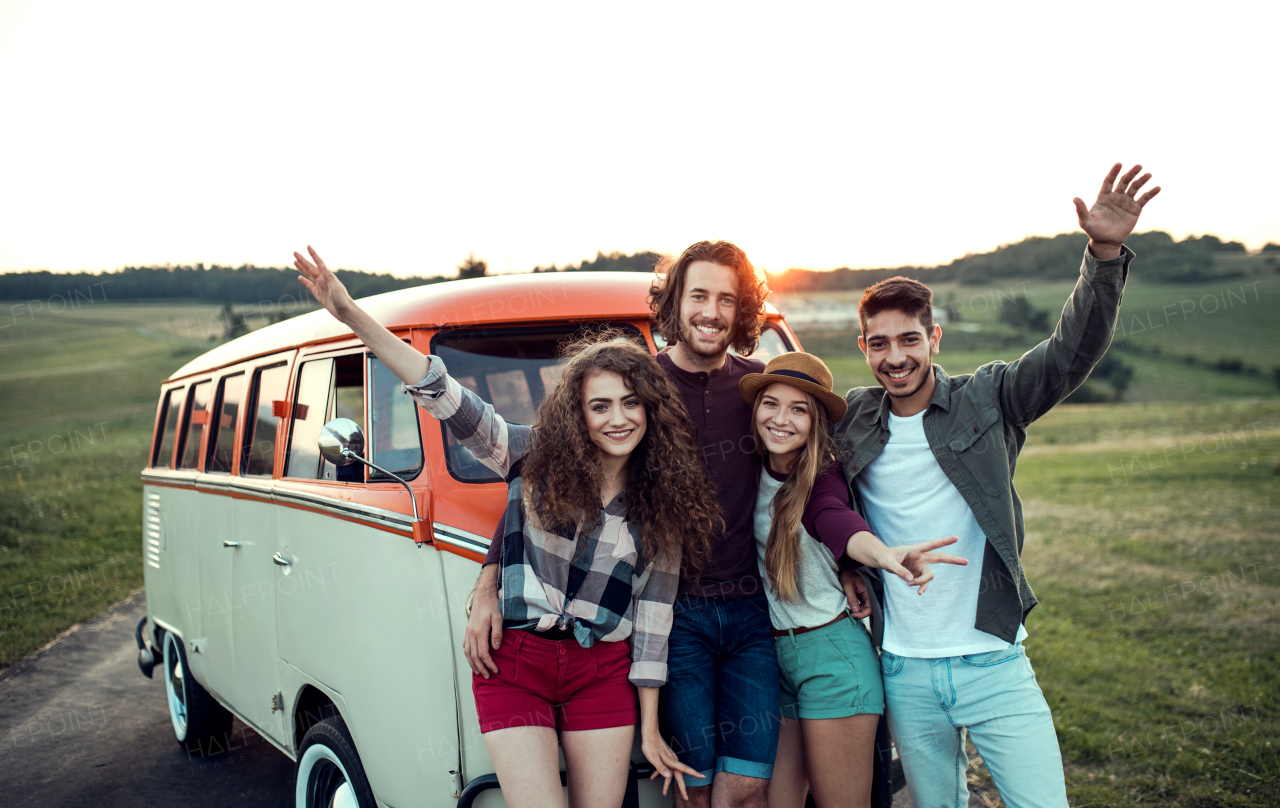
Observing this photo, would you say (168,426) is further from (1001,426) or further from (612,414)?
(1001,426)

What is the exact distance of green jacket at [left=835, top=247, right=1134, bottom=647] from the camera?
2533 mm

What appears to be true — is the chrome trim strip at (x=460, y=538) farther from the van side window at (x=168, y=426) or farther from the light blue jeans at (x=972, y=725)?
the van side window at (x=168, y=426)

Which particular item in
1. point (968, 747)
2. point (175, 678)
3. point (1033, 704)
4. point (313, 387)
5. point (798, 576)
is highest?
point (313, 387)

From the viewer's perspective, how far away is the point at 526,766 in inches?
89.5

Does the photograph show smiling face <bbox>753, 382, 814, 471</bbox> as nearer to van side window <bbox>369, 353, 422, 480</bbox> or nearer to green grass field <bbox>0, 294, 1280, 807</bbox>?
van side window <bbox>369, 353, 422, 480</bbox>

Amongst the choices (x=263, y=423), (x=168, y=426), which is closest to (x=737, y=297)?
(x=263, y=423)

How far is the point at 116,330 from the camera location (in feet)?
186

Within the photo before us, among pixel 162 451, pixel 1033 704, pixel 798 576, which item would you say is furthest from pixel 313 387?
pixel 162 451

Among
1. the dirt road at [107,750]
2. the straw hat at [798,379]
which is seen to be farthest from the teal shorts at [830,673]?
the dirt road at [107,750]

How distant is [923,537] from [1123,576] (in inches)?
322

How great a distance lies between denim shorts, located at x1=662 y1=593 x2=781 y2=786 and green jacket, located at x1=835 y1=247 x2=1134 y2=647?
470 mm

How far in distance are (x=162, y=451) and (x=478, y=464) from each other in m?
4.73

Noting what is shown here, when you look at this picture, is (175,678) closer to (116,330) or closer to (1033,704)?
(1033,704)

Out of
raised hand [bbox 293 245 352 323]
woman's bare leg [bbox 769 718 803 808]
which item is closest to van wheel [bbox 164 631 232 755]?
raised hand [bbox 293 245 352 323]
